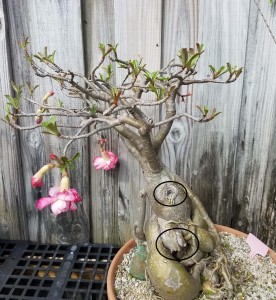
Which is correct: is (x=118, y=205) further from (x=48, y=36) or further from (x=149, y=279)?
(x=48, y=36)

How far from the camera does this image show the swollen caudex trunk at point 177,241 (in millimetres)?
1030

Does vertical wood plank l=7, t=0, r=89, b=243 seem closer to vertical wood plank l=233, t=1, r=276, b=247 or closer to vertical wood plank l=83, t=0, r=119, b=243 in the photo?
vertical wood plank l=83, t=0, r=119, b=243

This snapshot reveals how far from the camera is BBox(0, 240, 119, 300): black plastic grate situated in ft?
4.09

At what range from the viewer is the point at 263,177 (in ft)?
4.71

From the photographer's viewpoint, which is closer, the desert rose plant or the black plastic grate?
the desert rose plant

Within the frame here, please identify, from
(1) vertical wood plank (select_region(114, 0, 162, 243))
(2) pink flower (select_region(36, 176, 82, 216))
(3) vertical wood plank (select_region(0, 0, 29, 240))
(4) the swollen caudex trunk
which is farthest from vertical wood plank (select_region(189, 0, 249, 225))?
(3) vertical wood plank (select_region(0, 0, 29, 240))

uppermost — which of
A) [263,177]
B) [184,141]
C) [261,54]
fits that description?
[261,54]

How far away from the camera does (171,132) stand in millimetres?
1398

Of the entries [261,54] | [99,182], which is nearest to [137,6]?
[261,54]

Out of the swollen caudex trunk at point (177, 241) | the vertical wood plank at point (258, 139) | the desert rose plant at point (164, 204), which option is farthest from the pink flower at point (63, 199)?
the vertical wood plank at point (258, 139)

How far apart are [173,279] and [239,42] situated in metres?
0.87

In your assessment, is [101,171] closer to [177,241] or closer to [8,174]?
[8,174]

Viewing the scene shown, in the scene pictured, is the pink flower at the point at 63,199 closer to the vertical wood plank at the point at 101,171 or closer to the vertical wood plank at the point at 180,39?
the vertical wood plank at the point at 101,171

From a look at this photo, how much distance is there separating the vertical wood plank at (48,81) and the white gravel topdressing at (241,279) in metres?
0.38
